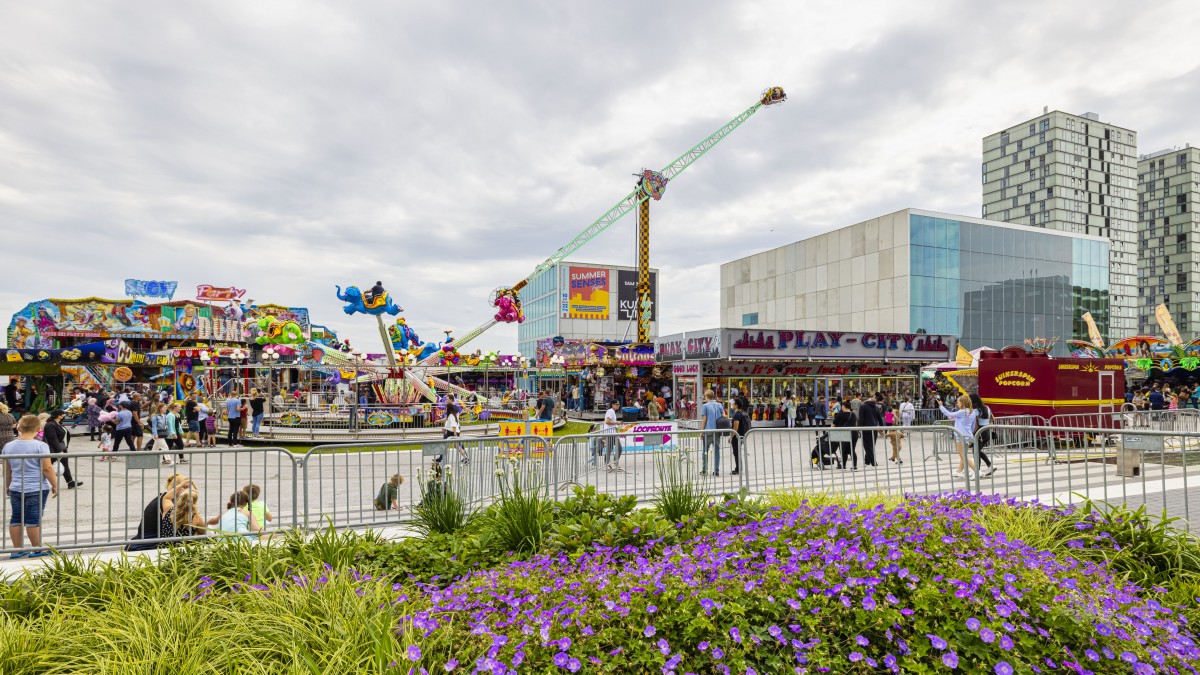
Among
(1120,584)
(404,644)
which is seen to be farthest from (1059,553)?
(404,644)

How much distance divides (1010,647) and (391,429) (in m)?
21.8

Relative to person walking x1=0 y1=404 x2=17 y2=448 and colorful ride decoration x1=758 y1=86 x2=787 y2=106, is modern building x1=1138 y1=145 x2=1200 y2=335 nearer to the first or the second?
colorful ride decoration x1=758 y1=86 x2=787 y2=106

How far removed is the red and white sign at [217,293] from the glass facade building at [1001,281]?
208ft

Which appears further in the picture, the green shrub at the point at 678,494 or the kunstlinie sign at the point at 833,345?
the kunstlinie sign at the point at 833,345

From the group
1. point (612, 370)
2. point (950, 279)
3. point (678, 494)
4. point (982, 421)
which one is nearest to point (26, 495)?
point (678, 494)

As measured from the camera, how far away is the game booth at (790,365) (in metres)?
24.2

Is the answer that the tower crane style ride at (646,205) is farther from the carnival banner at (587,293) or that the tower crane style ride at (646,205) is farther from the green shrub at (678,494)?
the green shrub at (678,494)

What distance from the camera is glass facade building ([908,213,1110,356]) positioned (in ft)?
142

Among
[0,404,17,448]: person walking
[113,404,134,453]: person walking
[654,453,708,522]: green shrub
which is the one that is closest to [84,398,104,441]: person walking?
[113,404,134,453]: person walking

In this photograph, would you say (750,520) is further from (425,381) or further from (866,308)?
(866,308)

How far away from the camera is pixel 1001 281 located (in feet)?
149

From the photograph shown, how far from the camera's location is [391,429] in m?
22.6

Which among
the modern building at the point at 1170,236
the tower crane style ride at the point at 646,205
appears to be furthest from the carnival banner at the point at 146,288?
the modern building at the point at 1170,236

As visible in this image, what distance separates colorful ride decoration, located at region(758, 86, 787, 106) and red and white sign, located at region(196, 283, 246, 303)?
56932 millimetres
